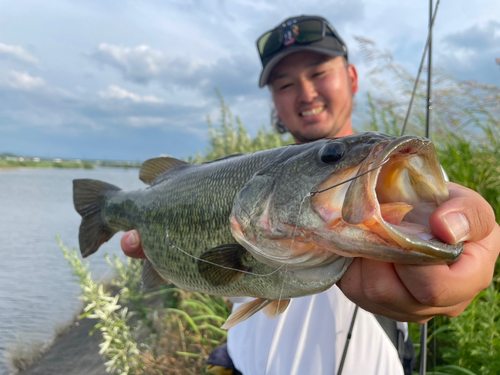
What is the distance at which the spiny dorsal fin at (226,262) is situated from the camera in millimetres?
1446

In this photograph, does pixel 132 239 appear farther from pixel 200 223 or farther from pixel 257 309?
pixel 257 309

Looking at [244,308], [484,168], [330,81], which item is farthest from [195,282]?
[484,168]

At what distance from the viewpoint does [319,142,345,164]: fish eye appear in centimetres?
107

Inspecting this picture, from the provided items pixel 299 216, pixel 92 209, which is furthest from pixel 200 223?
pixel 92 209

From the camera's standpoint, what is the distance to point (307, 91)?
10.6 feet

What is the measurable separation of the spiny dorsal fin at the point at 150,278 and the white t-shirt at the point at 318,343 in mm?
778

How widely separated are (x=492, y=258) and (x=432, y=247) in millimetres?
689

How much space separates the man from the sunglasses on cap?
0.01m

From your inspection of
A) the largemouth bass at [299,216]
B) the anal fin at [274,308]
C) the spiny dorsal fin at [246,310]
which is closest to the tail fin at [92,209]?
the largemouth bass at [299,216]

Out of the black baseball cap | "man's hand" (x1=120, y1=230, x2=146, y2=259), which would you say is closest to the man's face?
the black baseball cap

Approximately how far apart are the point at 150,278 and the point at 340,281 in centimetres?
158

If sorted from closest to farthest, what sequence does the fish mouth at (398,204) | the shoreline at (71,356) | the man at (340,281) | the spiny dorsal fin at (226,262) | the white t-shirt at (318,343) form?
the fish mouth at (398,204), the man at (340,281), the spiny dorsal fin at (226,262), the white t-shirt at (318,343), the shoreline at (71,356)

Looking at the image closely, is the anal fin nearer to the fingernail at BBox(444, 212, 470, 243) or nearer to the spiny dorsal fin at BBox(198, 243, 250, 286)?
the spiny dorsal fin at BBox(198, 243, 250, 286)

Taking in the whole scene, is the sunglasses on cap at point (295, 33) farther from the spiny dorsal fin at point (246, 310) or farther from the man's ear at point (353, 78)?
the spiny dorsal fin at point (246, 310)
